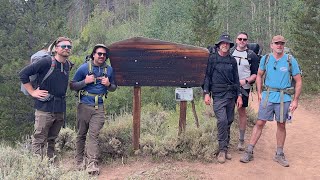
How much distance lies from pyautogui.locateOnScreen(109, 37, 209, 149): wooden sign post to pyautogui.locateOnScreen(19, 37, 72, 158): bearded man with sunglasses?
92 cm

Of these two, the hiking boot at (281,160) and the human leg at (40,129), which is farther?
the hiking boot at (281,160)

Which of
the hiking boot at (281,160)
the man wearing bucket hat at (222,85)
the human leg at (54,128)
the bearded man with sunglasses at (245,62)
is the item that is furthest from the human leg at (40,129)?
the hiking boot at (281,160)

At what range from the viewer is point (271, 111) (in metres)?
5.70

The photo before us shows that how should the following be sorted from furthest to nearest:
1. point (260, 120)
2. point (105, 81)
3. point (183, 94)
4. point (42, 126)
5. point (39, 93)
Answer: point (183, 94), point (260, 120), point (105, 81), point (42, 126), point (39, 93)

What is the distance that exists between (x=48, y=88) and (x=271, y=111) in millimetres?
3167

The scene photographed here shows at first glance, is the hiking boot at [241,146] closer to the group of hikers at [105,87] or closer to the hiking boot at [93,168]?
the group of hikers at [105,87]

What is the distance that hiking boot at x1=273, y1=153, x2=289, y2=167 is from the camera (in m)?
5.78

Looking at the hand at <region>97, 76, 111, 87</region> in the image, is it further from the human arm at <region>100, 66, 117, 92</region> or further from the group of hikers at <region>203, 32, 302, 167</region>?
the group of hikers at <region>203, 32, 302, 167</region>

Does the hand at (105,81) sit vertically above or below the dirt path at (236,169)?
above

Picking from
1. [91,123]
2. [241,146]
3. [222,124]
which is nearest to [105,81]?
[91,123]

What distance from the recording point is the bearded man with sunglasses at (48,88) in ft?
16.1

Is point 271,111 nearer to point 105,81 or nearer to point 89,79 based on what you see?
point 105,81

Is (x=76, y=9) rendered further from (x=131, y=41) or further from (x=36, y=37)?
(x=131, y=41)

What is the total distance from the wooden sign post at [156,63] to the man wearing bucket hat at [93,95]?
446mm
